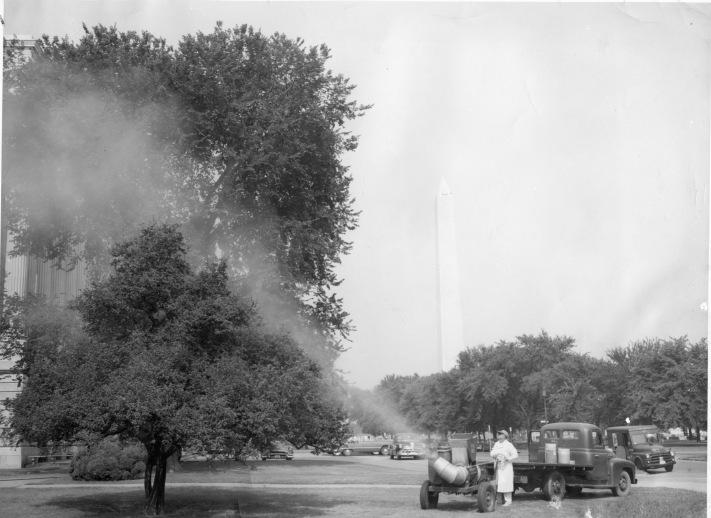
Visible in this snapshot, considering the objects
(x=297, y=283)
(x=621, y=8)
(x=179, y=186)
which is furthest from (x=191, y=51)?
(x=621, y=8)

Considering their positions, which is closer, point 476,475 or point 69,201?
point 476,475

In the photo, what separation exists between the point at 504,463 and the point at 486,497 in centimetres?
66

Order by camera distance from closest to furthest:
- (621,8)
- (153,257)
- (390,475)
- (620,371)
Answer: (153,257) < (621,8) < (390,475) < (620,371)

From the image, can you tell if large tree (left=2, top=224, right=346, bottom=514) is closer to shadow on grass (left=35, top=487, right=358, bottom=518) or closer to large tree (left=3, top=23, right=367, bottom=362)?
shadow on grass (left=35, top=487, right=358, bottom=518)

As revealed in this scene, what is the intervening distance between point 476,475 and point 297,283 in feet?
32.0

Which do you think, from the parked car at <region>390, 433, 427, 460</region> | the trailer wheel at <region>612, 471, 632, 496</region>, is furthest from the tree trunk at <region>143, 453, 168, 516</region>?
the parked car at <region>390, 433, 427, 460</region>

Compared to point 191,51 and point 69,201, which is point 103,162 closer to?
point 69,201

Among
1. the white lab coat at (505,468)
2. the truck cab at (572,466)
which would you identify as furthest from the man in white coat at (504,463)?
the truck cab at (572,466)

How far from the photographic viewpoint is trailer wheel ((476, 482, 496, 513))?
12609mm

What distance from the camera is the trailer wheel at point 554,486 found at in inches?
545

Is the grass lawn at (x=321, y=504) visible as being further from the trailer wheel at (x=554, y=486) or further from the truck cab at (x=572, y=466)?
the truck cab at (x=572, y=466)

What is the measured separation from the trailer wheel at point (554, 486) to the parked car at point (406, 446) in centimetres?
1735

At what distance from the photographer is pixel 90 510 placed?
14.5 m

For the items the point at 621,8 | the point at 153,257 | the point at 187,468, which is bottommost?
the point at 187,468
